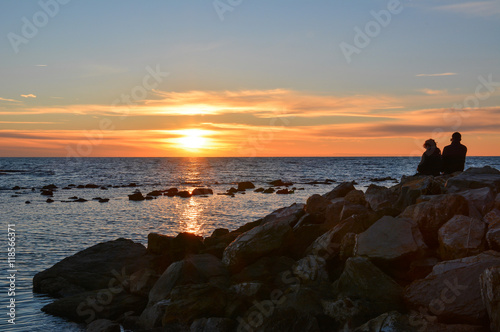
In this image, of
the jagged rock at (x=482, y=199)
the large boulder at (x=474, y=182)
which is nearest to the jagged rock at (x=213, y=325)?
the jagged rock at (x=482, y=199)

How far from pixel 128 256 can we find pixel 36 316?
3527 mm

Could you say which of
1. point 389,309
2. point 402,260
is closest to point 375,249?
Answer: point 402,260

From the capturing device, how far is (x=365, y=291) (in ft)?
27.3

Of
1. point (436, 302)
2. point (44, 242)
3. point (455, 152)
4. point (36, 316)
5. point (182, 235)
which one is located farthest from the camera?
point (44, 242)

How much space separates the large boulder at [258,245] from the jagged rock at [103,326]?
3087mm

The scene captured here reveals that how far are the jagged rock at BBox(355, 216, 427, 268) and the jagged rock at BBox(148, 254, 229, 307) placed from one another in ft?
11.8

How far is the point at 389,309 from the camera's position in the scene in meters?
7.99

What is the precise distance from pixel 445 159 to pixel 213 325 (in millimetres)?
11956

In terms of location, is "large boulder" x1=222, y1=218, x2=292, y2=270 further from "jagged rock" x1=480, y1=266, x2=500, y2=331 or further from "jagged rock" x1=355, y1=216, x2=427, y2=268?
"jagged rock" x1=480, y1=266, x2=500, y2=331

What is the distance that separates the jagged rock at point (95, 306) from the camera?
1052cm

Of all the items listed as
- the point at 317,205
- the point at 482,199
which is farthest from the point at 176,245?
the point at 482,199

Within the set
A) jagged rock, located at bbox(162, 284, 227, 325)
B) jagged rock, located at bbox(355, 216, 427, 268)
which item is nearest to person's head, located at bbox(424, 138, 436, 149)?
jagged rock, located at bbox(355, 216, 427, 268)

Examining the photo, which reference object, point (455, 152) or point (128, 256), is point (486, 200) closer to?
point (455, 152)

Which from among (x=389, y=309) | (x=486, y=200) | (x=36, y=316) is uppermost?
(x=486, y=200)
